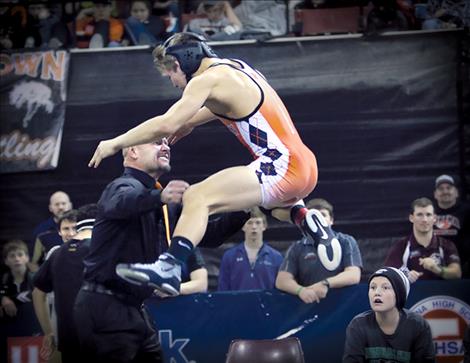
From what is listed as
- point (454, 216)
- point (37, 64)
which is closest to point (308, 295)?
point (454, 216)

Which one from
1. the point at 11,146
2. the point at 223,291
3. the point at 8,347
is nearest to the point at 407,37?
the point at 223,291

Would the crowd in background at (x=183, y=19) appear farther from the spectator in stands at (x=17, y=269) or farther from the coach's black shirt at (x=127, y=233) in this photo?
the coach's black shirt at (x=127, y=233)

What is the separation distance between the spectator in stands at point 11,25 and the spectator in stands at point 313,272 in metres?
4.08

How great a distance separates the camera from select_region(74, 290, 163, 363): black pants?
569cm

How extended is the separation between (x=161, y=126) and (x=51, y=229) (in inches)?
158

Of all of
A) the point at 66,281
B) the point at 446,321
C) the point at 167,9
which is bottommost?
the point at 446,321

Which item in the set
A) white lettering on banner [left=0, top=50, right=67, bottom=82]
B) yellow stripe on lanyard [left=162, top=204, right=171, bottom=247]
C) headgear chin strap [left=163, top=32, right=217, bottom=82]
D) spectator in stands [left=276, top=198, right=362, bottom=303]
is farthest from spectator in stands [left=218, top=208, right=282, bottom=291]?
headgear chin strap [left=163, top=32, right=217, bottom=82]

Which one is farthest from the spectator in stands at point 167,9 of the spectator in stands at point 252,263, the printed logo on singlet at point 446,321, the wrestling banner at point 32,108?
the printed logo on singlet at point 446,321

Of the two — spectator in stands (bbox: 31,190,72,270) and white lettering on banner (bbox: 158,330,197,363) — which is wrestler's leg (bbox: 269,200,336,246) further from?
spectator in stands (bbox: 31,190,72,270)

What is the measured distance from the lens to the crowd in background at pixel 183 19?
9398 mm

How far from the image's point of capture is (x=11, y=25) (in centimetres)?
1012

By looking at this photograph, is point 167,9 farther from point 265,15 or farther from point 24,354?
point 24,354

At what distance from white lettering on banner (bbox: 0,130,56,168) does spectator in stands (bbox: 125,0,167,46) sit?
4.22 ft

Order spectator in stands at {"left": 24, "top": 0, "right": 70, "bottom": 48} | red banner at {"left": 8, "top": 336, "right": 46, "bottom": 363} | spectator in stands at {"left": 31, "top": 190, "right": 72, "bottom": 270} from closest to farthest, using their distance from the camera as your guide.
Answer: red banner at {"left": 8, "top": 336, "right": 46, "bottom": 363} < spectator in stands at {"left": 31, "top": 190, "right": 72, "bottom": 270} < spectator in stands at {"left": 24, "top": 0, "right": 70, "bottom": 48}
